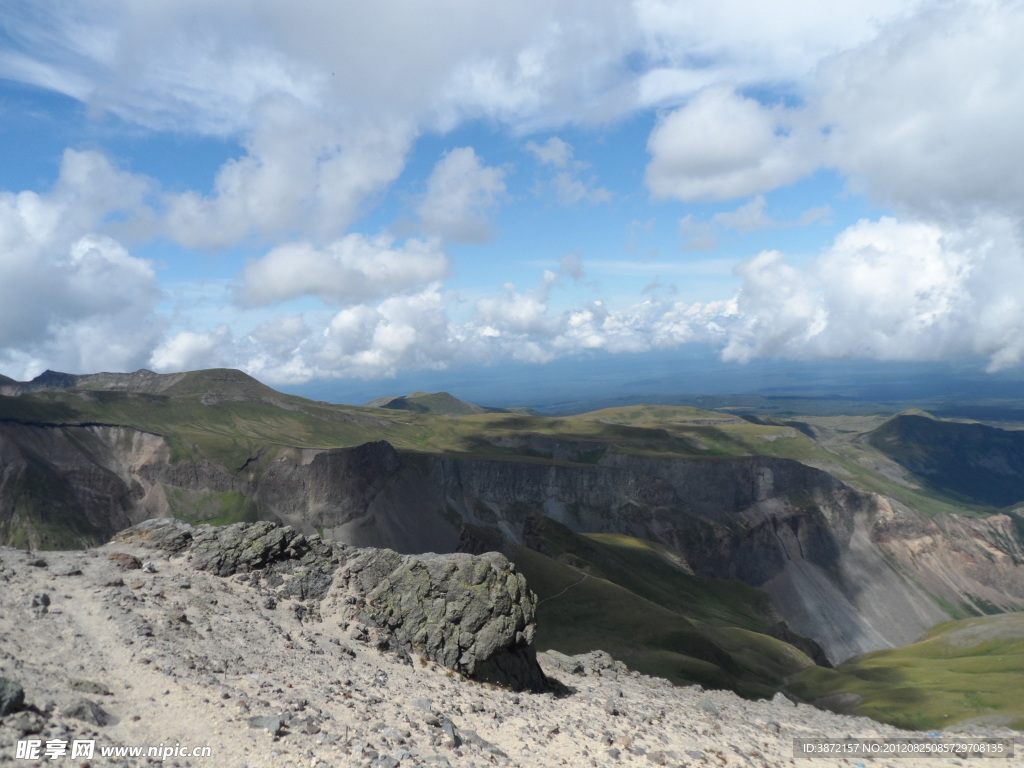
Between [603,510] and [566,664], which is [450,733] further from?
[603,510]

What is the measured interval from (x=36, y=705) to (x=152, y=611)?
8.51 meters

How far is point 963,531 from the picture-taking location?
185250 mm

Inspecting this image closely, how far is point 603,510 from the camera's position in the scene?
169000 millimetres

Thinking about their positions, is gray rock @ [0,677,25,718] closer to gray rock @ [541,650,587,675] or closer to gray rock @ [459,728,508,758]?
gray rock @ [459,728,508,758]

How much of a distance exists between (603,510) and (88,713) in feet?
527

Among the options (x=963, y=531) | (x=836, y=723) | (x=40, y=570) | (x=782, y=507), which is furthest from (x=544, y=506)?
(x=40, y=570)

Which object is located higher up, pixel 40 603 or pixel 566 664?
pixel 40 603

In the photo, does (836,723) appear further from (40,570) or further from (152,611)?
(40,570)

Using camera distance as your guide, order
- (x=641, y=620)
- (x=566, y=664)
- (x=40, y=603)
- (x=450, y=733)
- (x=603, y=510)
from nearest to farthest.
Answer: (x=450, y=733) < (x=40, y=603) < (x=566, y=664) < (x=641, y=620) < (x=603, y=510)

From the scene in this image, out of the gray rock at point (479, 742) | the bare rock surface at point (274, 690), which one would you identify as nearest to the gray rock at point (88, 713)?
the bare rock surface at point (274, 690)

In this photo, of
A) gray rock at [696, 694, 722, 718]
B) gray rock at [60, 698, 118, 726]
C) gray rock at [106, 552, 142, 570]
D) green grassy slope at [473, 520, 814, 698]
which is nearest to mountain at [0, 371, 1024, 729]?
green grassy slope at [473, 520, 814, 698]

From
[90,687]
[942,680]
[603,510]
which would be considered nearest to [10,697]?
[90,687]

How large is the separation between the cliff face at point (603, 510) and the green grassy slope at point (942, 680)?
39.6 metres

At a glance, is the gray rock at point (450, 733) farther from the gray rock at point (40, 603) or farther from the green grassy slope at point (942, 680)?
the green grassy slope at point (942, 680)
